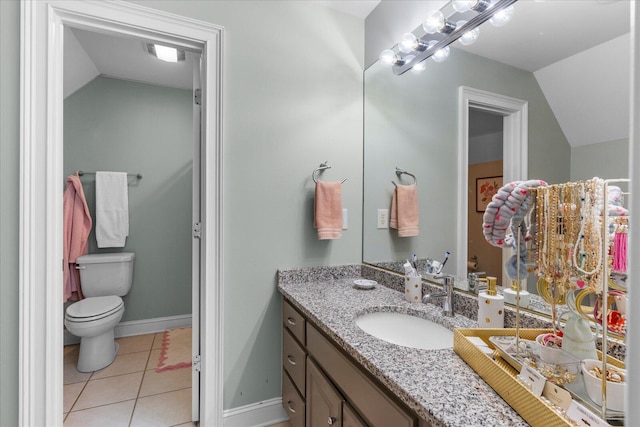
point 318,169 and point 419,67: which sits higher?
point 419,67

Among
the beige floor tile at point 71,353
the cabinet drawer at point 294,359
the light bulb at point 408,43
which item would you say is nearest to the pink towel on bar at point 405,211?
the light bulb at point 408,43

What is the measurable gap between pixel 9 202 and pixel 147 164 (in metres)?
1.64

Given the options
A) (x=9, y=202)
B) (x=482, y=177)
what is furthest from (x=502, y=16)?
(x=9, y=202)

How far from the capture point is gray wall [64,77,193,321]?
2652 mm

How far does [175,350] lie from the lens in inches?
102

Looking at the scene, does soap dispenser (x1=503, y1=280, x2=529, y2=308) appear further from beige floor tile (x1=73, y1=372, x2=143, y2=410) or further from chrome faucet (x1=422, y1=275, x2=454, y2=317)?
beige floor tile (x1=73, y1=372, x2=143, y2=410)

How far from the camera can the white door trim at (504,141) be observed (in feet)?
3.49

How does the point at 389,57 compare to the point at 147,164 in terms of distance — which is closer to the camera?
the point at 389,57

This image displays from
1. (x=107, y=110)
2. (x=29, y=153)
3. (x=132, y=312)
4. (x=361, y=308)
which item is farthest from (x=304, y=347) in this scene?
(x=107, y=110)

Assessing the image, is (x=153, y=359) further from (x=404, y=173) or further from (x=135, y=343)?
(x=404, y=173)

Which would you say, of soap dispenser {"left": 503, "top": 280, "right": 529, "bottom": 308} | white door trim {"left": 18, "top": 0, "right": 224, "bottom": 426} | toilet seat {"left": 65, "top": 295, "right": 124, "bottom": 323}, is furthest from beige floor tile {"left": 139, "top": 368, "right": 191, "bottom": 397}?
soap dispenser {"left": 503, "top": 280, "right": 529, "bottom": 308}

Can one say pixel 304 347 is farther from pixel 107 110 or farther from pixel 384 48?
pixel 107 110

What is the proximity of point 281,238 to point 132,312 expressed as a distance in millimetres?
2054

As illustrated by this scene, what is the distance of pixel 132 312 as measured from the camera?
2855 mm
